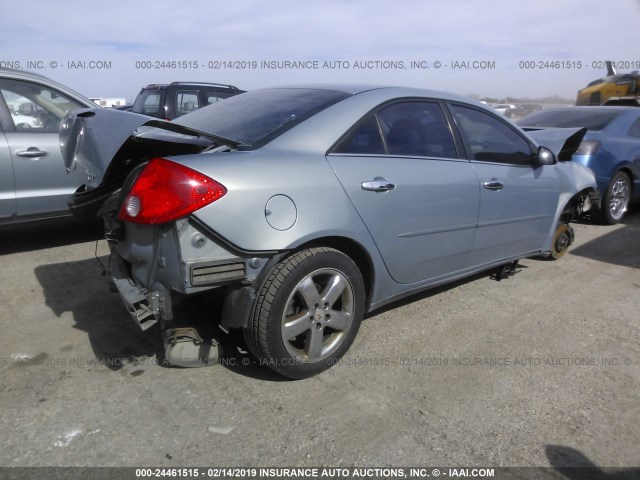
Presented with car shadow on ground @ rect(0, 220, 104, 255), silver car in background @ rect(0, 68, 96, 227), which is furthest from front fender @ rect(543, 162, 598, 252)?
silver car in background @ rect(0, 68, 96, 227)

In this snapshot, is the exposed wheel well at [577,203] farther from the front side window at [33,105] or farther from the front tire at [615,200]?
the front side window at [33,105]

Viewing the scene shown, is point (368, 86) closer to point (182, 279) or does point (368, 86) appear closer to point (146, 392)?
point (182, 279)

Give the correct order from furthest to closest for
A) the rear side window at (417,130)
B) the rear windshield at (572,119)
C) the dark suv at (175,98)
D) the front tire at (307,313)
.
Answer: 1. the dark suv at (175,98)
2. the rear windshield at (572,119)
3. the rear side window at (417,130)
4. the front tire at (307,313)

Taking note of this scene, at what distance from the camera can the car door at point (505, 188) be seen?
368cm

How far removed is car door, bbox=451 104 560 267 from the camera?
3676 mm

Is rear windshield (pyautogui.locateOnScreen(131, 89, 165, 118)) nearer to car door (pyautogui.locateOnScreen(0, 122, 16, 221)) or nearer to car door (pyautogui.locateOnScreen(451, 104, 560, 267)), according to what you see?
car door (pyautogui.locateOnScreen(0, 122, 16, 221))

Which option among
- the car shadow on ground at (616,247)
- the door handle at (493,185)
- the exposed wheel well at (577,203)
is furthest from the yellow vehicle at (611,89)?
the door handle at (493,185)

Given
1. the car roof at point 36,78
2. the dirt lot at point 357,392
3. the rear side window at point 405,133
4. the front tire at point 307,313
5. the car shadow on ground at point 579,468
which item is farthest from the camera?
the car roof at point 36,78

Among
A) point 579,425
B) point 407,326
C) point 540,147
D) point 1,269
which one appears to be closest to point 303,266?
point 407,326

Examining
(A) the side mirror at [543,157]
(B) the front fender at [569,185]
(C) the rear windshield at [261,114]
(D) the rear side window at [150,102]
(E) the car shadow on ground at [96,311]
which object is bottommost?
(E) the car shadow on ground at [96,311]

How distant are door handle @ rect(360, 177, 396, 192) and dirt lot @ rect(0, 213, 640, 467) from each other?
100cm

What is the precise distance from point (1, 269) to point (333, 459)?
3555 millimetres

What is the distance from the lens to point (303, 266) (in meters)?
2.64

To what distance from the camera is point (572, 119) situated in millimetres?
6980
